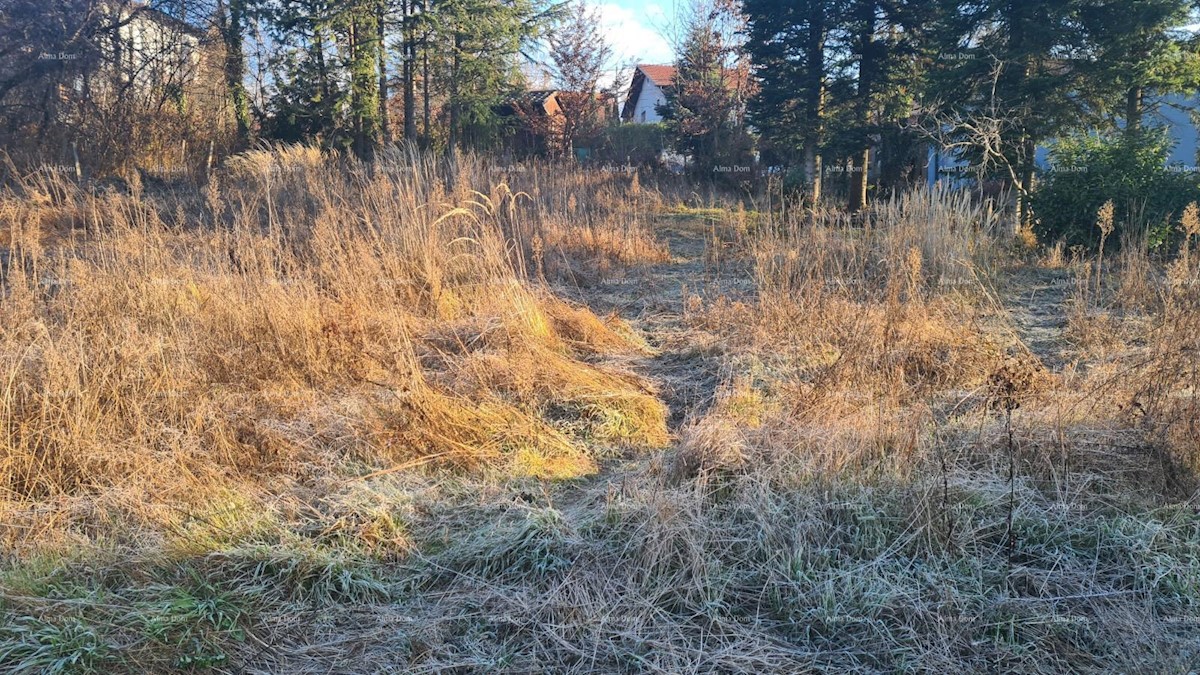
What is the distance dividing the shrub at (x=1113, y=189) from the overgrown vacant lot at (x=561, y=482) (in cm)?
378

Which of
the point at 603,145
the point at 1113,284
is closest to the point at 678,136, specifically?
the point at 603,145

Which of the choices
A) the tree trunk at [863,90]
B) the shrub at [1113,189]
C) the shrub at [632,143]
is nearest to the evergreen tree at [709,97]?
the shrub at [632,143]

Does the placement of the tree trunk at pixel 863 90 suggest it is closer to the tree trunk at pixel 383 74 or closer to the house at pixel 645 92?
the tree trunk at pixel 383 74

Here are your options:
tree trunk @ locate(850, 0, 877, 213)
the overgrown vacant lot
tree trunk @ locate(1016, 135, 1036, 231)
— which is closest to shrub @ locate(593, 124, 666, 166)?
tree trunk @ locate(850, 0, 877, 213)

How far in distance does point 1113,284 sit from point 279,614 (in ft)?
27.4

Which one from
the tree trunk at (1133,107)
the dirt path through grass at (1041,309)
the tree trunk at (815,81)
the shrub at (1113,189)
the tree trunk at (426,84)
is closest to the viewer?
the dirt path through grass at (1041,309)

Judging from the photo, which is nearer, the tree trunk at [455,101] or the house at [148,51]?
the house at [148,51]

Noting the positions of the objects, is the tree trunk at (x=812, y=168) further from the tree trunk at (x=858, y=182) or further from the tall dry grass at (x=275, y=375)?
the tall dry grass at (x=275, y=375)

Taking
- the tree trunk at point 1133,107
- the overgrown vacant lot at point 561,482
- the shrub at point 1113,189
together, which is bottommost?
the overgrown vacant lot at point 561,482

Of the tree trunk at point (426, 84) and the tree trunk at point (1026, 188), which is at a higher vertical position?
the tree trunk at point (426, 84)

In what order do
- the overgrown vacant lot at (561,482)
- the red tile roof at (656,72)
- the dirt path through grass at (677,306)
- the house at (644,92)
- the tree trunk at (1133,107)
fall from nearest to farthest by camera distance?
the overgrown vacant lot at (561,482)
the dirt path through grass at (677,306)
the tree trunk at (1133,107)
the red tile roof at (656,72)
the house at (644,92)

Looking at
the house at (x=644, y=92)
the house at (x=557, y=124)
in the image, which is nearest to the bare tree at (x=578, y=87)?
the house at (x=557, y=124)

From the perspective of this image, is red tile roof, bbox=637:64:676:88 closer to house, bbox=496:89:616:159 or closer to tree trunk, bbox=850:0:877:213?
house, bbox=496:89:616:159

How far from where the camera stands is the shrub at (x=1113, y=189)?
865 cm
